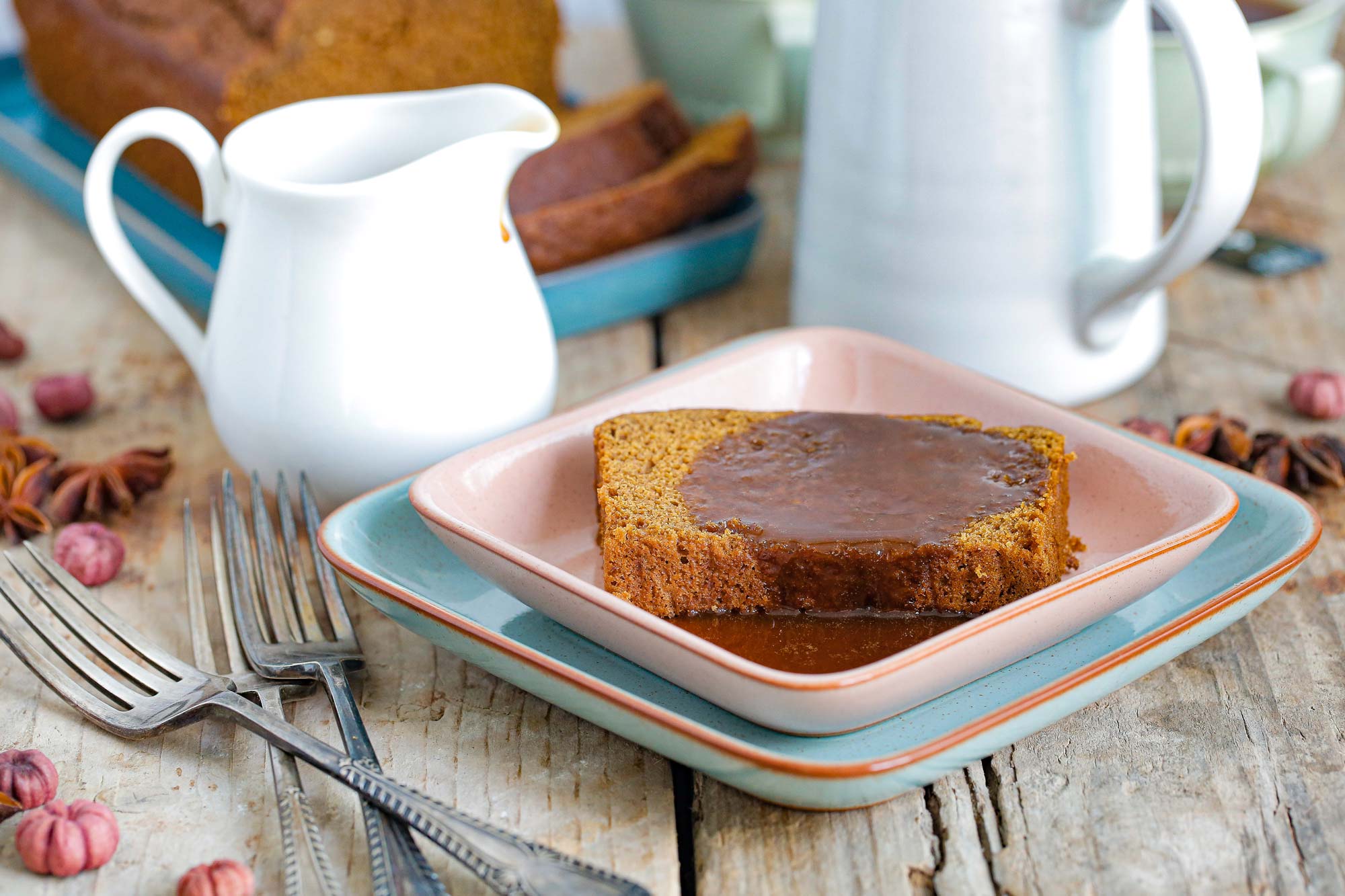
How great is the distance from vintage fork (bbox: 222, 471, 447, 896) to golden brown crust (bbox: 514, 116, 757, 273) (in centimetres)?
42

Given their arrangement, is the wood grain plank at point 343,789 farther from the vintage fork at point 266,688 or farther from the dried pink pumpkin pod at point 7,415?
the dried pink pumpkin pod at point 7,415

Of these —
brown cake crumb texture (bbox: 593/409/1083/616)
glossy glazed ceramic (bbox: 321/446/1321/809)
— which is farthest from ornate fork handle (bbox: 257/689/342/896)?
brown cake crumb texture (bbox: 593/409/1083/616)

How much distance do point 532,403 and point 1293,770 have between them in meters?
0.63

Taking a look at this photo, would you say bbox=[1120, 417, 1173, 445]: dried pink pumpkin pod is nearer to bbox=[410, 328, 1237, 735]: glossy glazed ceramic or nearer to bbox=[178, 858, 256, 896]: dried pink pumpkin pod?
bbox=[410, 328, 1237, 735]: glossy glazed ceramic

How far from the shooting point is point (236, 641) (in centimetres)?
93

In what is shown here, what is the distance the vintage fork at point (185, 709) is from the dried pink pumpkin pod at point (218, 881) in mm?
70

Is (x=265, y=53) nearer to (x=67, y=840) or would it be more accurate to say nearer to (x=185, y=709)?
(x=185, y=709)

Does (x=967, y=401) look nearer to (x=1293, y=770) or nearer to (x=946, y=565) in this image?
(x=946, y=565)

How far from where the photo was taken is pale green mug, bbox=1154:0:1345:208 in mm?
1473

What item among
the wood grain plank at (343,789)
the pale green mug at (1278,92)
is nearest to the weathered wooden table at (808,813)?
the wood grain plank at (343,789)

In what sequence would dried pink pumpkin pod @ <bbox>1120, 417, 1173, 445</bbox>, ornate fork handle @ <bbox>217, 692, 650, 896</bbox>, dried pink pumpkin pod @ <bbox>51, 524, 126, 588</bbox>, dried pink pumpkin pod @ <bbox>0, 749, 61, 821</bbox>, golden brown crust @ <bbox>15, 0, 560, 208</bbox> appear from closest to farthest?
ornate fork handle @ <bbox>217, 692, 650, 896</bbox>
dried pink pumpkin pod @ <bbox>0, 749, 61, 821</bbox>
dried pink pumpkin pod @ <bbox>51, 524, 126, 588</bbox>
dried pink pumpkin pod @ <bbox>1120, 417, 1173, 445</bbox>
golden brown crust @ <bbox>15, 0, 560, 208</bbox>

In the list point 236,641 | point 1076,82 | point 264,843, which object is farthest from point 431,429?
point 1076,82

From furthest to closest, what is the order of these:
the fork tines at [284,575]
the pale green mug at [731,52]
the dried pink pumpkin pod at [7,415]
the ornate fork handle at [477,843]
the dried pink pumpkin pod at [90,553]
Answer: the pale green mug at [731,52] < the dried pink pumpkin pod at [7,415] < the dried pink pumpkin pod at [90,553] < the fork tines at [284,575] < the ornate fork handle at [477,843]

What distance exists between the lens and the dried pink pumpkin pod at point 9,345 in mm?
1428
